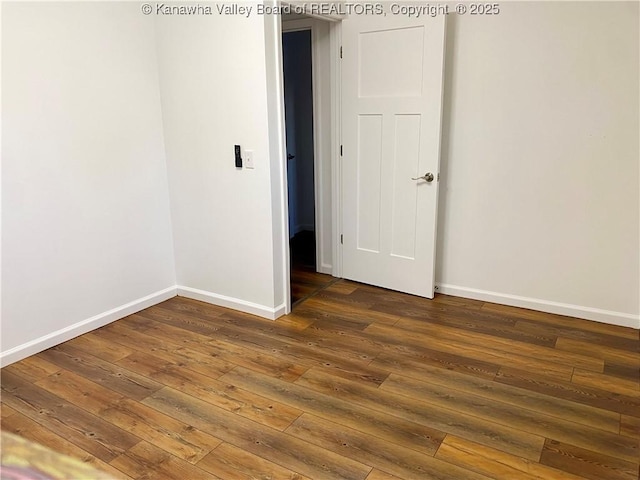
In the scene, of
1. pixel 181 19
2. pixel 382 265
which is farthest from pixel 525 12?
pixel 181 19

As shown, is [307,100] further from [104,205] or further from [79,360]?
[79,360]

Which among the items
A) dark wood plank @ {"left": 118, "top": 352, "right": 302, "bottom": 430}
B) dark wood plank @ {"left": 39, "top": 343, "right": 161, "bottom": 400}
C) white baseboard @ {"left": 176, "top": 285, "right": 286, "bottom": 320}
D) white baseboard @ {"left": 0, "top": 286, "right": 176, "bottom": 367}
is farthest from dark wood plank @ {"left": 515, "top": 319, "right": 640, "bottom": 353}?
white baseboard @ {"left": 0, "top": 286, "right": 176, "bottom": 367}

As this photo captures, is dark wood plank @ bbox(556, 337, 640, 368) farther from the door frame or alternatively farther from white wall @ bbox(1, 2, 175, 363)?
white wall @ bbox(1, 2, 175, 363)

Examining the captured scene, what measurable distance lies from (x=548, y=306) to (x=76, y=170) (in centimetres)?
324

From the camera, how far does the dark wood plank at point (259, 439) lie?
78.2 inches

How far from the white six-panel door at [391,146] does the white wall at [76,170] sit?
4.67 ft

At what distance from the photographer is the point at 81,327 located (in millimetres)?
3199

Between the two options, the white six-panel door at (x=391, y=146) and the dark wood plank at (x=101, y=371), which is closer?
the dark wood plank at (x=101, y=371)

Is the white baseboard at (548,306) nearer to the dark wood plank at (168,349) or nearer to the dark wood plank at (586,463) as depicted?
the dark wood plank at (586,463)

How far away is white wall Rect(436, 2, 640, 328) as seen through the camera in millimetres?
2971

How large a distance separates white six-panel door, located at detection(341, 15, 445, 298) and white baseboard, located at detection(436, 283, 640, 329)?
243 millimetres

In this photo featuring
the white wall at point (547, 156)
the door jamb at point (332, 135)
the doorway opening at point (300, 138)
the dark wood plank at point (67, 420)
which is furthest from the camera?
the doorway opening at point (300, 138)

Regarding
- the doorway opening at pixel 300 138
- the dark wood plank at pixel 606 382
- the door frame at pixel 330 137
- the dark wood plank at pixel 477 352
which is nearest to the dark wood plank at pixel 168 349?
the door frame at pixel 330 137

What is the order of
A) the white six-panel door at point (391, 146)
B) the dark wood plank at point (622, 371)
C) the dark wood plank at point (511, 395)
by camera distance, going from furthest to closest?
the white six-panel door at point (391, 146)
the dark wood plank at point (622, 371)
the dark wood plank at point (511, 395)
